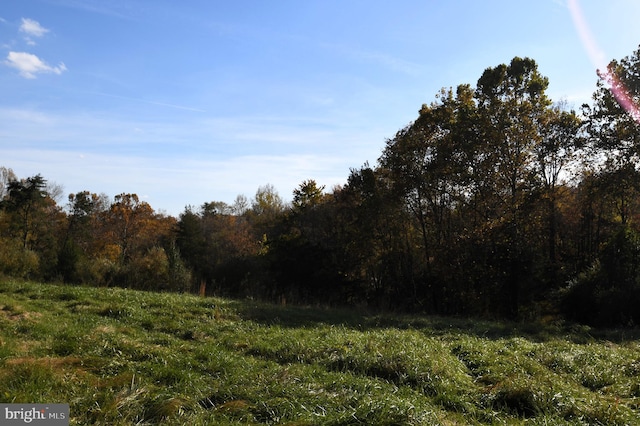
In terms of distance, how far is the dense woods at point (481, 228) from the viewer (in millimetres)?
19516

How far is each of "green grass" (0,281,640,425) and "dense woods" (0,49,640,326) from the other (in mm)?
10402

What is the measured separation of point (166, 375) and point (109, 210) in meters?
54.2

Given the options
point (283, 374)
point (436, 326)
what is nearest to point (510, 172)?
point (436, 326)

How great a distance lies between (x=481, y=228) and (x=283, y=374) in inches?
690

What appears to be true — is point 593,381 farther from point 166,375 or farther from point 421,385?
point 166,375

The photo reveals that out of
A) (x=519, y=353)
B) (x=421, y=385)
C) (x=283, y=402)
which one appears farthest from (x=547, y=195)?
(x=283, y=402)

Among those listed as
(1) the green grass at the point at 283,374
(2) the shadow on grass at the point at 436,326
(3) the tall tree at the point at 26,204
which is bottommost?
(2) the shadow on grass at the point at 436,326

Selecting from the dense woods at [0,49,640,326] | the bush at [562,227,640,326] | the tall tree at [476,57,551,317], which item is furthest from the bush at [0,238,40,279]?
A: the bush at [562,227,640,326]

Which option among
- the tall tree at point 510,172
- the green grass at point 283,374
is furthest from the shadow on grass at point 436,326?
the tall tree at point 510,172

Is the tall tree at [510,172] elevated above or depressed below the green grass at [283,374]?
above

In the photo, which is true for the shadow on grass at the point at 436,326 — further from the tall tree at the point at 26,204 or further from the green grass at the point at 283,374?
the tall tree at the point at 26,204

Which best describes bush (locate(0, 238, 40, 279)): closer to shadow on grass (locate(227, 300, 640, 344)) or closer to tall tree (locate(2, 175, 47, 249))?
shadow on grass (locate(227, 300, 640, 344))

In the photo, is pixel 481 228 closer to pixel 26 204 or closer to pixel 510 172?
pixel 510 172

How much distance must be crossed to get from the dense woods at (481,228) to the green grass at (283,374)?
10402mm
